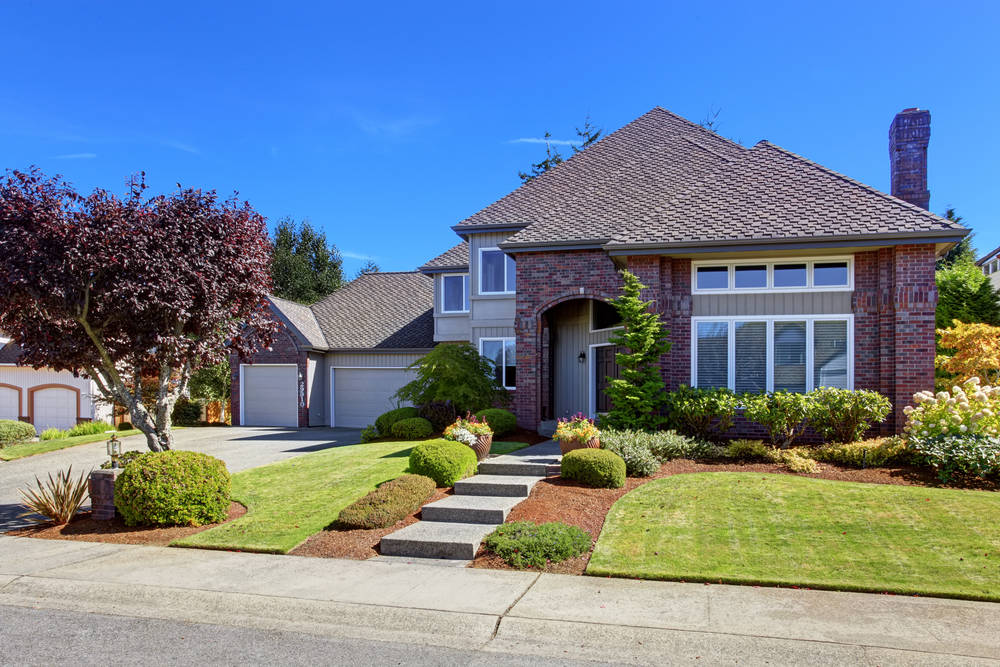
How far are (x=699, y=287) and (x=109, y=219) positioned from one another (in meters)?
10.9

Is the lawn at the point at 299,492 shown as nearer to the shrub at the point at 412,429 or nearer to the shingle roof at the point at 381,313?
the shrub at the point at 412,429

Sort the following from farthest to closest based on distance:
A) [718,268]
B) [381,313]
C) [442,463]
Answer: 1. [381,313]
2. [718,268]
3. [442,463]

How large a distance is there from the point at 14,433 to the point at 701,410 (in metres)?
20.8

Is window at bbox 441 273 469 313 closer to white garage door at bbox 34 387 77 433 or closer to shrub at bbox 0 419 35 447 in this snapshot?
shrub at bbox 0 419 35 447

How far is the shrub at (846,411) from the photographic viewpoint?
38.4 ft

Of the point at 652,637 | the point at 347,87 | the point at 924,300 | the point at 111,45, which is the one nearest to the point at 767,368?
the point at 924,300

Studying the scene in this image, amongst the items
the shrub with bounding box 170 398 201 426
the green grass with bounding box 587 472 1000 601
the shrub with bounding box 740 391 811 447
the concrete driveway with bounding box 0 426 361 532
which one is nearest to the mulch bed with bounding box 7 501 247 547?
the concrete driveway with bounding box 0 426 361 532

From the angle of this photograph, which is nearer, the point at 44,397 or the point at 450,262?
the point at 450,262

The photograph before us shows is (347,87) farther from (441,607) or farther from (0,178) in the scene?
(441,607)

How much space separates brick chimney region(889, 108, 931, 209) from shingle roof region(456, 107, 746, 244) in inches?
154

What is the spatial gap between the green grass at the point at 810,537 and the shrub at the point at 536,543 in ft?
0.92

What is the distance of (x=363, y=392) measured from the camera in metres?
24.2

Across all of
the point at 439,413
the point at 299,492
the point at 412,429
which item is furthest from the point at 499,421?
the point at 299,492

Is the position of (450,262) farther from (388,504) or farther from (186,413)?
(388,504)
